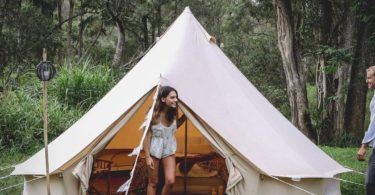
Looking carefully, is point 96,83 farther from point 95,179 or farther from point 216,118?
point 216,118

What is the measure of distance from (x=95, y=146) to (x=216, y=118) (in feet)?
4.29

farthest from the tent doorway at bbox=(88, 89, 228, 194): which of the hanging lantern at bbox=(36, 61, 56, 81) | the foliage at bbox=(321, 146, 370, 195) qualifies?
the foliage at bbox=(321, 146, 370, 195)

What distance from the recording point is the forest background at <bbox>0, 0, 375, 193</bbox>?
11156mm

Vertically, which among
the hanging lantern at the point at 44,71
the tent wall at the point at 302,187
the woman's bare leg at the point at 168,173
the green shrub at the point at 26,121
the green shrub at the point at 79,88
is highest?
the green shrub at the point at 79,88

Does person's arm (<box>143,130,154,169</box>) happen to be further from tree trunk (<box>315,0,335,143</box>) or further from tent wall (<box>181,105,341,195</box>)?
tree trunk (<box>315,0,335,143</box>)

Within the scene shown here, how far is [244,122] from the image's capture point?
6273 mm

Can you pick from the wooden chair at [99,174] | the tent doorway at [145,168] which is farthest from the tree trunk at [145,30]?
the wooden chair at [99,174]

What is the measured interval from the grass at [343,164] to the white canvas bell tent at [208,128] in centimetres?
89

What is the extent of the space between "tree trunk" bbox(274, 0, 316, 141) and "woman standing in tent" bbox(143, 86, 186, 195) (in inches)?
267

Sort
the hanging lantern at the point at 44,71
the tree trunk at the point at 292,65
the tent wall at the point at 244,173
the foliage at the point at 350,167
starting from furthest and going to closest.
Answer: the tree trunk at the point at 292,65, the foliage at the point at 350,167, the tent wall at the point at 244,173, the hanging lantern at the point at 44,71

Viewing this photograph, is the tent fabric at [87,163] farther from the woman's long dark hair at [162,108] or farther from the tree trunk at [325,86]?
the tree trunk at [325,86]

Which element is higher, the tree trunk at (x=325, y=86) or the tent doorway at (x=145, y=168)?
the tree trunk at (x=325, y=86)

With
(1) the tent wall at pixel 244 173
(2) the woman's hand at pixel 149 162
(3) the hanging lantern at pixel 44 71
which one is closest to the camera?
(3) the hanging lantern at pixel 44 71

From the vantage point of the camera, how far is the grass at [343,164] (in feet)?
23.7
